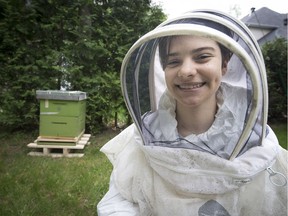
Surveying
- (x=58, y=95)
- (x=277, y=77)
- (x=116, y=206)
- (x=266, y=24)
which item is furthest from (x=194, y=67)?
(x=266, y=24)

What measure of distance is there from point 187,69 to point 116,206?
565 millimetres

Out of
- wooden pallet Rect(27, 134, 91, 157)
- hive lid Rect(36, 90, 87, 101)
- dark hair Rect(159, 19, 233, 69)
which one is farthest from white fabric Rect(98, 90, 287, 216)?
wooden pallet Rect(27, 134, 91, 157)

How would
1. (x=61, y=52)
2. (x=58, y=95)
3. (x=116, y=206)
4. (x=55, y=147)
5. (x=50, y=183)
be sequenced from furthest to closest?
(x=61, y=52)
(x=55, y=147)
(x=58, y=95)
(x=50, y=183)
(x=116, y=206)

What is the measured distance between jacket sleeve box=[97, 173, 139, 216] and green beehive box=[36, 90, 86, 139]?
250 cm

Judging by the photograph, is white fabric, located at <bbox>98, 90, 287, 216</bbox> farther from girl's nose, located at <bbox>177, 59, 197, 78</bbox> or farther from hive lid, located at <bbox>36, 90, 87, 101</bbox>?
hive lid, located at <bbox>36, 90, 87, 101</bbox>

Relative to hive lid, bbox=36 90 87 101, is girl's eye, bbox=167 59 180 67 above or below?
above

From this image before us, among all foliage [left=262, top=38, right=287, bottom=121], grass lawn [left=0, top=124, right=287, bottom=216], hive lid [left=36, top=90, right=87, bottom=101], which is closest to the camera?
grass lawn [left=0, top=124, right=287, bottom=216]

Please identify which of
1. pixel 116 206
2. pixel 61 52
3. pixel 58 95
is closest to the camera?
pixel 116 206

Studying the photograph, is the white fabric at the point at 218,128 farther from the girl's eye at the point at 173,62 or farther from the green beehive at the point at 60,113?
the green beehive at the point at 60,113

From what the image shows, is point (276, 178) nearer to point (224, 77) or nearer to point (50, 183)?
point (224, 77)

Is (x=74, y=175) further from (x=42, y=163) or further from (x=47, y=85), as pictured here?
(x=47, y=85)

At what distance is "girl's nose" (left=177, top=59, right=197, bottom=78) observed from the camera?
32.2 inches

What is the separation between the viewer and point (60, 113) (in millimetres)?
3406

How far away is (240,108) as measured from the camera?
35.4 inches
